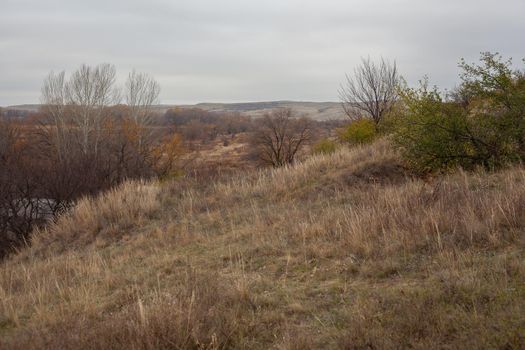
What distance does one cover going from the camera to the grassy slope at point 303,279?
11.4 feet

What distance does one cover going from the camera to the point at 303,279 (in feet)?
16.5

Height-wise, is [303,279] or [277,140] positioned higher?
[277,140]

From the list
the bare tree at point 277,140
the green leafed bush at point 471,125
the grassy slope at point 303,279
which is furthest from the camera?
the bare tree at point 277,140

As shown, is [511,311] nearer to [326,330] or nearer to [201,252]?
[326,330]

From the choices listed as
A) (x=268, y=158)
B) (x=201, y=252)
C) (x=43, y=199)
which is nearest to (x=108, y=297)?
(x=201, y=252)

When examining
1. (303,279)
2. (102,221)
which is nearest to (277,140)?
(102,221)

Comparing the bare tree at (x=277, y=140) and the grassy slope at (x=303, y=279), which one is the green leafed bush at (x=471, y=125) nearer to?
the grassy slope at (x=303, y=279)

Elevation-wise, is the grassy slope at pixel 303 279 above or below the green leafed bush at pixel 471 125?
below

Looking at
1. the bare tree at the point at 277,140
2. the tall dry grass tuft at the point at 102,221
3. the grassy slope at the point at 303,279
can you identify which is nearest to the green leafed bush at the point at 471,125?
the grassy slope at the point at 303,279

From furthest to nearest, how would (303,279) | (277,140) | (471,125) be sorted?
(277,140), (471,125), (303,279)

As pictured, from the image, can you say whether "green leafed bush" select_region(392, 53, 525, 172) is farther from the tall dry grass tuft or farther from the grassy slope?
the tall dry grass tuft

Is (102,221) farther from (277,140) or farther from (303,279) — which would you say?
(277,140)

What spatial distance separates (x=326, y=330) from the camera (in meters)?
3.65

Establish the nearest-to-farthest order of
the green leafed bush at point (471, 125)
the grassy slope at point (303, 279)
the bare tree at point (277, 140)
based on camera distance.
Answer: the grassy slope at point (303, 279) → the green leafed bush at point (471, 125) → the bare tree at point (277, 140)
